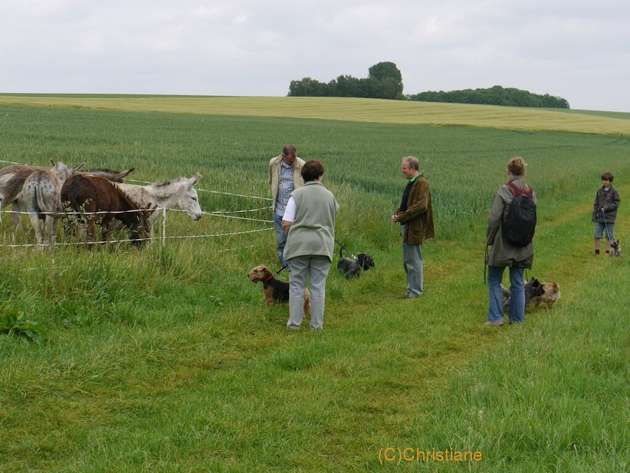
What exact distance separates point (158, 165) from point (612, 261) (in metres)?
11.6

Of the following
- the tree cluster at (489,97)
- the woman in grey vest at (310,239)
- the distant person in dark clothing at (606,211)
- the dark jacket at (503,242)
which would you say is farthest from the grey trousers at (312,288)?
the tree cluster at (489,97)

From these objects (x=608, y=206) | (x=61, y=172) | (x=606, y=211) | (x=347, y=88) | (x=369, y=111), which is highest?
(x=347, y=88)

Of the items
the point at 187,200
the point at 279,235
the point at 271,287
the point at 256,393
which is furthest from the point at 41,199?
the point at 256,393

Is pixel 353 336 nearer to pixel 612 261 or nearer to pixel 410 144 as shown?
pixel 612 261

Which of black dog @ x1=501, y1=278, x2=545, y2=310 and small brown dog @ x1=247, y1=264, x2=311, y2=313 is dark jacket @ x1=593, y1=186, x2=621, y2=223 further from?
small brown dog @ x1=247, y1=264, x2=311, y2=313

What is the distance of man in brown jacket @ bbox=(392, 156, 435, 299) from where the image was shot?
10.5 meters

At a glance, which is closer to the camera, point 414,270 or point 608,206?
point 414,270

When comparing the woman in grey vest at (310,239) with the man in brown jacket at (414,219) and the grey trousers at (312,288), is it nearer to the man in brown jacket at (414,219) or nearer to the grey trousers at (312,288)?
the grey trousers at (312,288)

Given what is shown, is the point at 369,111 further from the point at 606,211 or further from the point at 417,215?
the point at 417,215

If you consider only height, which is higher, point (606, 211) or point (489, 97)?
point (489, 97)

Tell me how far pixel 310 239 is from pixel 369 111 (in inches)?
3026

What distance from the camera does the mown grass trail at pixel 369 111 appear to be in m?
75.5

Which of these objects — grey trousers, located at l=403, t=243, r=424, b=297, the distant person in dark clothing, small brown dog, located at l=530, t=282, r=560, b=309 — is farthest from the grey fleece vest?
the distant person in dark clothing

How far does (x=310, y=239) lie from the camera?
8.55m
